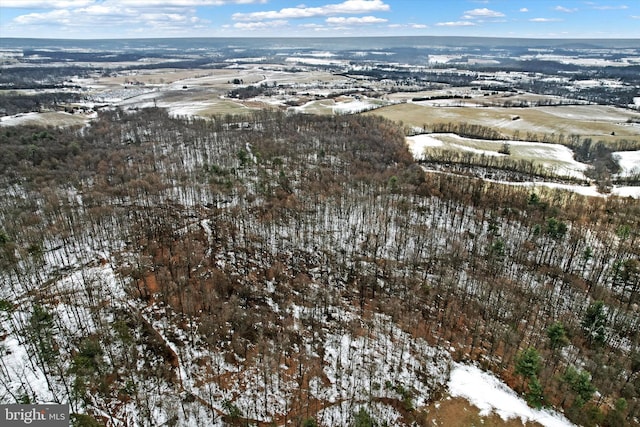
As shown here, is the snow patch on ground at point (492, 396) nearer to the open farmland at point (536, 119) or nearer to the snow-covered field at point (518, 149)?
the snow-covered field at point (518, 149)

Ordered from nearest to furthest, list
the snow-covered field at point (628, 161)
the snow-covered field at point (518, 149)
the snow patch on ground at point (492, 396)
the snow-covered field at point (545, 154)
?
the snow patch on ground at point (492, 396) < the snow-covered field at point (545, 154) < the snow-covered field at point (628, 161) < the snow-covered field at point (518, 149)

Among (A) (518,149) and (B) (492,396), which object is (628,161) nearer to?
(A) (518,149)

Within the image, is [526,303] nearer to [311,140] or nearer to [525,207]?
[525,207]

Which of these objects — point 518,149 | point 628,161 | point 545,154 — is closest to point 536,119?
point 518,149

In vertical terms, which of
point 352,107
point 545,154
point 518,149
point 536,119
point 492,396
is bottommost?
point 492,396

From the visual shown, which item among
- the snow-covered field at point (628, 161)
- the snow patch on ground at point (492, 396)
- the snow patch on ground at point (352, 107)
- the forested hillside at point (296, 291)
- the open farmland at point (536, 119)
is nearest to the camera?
the snow patch on ground at point (492, 396)

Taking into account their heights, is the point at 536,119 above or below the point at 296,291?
above

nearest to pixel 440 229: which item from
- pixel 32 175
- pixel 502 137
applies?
pixel 32 175

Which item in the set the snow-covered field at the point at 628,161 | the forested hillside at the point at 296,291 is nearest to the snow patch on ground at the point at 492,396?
the forested hillside at the point at 296,291
